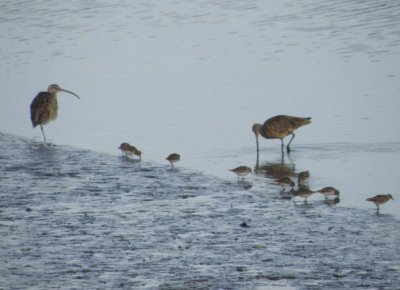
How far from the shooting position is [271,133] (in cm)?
1678

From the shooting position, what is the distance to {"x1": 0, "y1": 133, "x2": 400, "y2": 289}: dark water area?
9359mm

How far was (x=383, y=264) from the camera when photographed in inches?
379

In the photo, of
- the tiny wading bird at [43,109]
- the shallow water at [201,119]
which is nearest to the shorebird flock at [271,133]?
the tiny wading bird at [43,109]

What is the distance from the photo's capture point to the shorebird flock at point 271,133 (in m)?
12.6

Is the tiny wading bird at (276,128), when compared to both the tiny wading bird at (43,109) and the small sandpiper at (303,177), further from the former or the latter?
the tiny wading bird at (43,109)

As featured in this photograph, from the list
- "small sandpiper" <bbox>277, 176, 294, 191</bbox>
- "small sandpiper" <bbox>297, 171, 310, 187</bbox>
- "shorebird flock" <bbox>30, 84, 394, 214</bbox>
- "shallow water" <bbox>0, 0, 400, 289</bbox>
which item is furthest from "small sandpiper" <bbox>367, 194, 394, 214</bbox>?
"small sandpiper" <bbox>297, 171, 310, 187</bbox>

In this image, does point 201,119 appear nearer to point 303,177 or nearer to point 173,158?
point 173,158

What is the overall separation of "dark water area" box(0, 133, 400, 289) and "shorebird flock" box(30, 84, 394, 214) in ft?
0.69

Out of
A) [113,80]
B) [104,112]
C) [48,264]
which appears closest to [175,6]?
[113,80]

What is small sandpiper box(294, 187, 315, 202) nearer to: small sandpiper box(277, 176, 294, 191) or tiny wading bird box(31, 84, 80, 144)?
small sandpiper box(277, 176, 294, 191)

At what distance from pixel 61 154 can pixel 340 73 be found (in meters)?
8.18

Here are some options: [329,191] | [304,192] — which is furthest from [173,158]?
[329,191]

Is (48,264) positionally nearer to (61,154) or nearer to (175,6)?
(61,154)

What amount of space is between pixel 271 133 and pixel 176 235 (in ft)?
20.1
